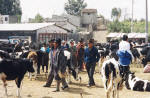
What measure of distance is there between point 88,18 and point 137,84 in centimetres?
7039

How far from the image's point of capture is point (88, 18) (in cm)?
8156

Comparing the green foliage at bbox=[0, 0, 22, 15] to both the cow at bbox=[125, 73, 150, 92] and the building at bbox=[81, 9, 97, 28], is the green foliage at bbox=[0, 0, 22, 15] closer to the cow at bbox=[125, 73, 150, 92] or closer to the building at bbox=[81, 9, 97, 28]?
the building at bbox=[81, 9, 97, 28]

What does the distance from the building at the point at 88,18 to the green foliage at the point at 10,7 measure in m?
17.6

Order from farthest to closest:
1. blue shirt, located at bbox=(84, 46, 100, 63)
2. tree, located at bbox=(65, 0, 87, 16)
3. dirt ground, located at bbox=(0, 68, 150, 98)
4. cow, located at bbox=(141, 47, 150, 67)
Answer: tree, located at bbox=(65, 0, 87, 16) < cow, located at bbox=(141, 47, 150, 67) < blue shirt, located at bbox=(84, 46, 100, 63) < dirt ground, located at bbox=(0, 68, 150, 98)

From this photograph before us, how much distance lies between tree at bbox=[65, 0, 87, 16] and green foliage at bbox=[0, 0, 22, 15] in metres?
18.7

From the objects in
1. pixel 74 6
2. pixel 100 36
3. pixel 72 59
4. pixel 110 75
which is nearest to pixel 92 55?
pixel 72 59

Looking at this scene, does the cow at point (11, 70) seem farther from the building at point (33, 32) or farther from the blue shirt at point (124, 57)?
the building at point (33, 32)

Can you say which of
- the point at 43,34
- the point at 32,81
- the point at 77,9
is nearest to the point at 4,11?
the point at 77,9

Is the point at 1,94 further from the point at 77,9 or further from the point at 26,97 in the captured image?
the point at 77,9

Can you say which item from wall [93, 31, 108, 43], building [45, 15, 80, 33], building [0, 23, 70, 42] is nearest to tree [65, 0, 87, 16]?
building [45, 15, 80, 33]

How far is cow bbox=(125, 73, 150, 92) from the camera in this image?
38.3ft

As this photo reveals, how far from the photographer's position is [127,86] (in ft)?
40.0

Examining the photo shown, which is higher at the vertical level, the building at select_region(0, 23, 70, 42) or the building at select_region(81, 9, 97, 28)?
the building at select_region(81, 9, 97, 28)

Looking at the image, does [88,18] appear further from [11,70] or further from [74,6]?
[11,70]
